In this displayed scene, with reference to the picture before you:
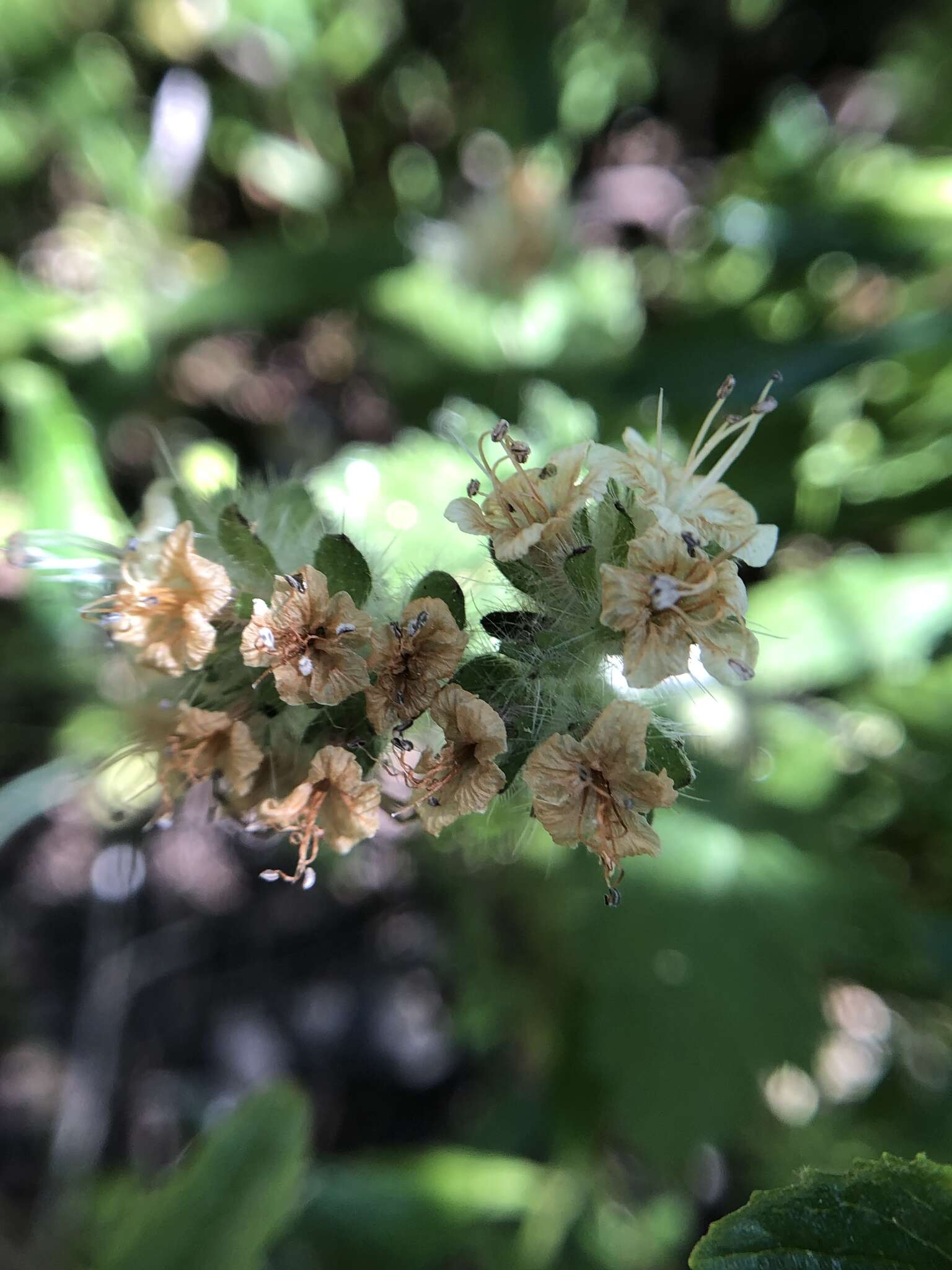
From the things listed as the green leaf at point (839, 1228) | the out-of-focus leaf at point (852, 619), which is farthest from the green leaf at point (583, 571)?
the out-of-focus leaf at point (852, 619)

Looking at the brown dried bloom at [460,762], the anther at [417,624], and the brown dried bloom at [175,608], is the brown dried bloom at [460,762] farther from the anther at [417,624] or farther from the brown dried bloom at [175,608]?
the brown dried bloom at [175,608]

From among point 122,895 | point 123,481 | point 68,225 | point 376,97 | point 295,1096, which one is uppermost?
point 376,97

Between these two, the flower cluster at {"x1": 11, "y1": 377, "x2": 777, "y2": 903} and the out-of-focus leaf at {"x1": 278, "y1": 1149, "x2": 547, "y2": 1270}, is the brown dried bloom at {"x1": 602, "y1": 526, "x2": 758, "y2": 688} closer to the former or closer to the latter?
the flower cluster at {"x1": 11, "y1": 377, "x2": 777, "y2": 903}

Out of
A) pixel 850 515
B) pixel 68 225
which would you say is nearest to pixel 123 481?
pixel 68 225

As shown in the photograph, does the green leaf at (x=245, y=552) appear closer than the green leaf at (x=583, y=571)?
No

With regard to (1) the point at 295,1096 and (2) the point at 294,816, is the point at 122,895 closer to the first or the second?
(1) the point at 295,1096

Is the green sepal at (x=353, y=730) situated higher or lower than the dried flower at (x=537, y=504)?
lower

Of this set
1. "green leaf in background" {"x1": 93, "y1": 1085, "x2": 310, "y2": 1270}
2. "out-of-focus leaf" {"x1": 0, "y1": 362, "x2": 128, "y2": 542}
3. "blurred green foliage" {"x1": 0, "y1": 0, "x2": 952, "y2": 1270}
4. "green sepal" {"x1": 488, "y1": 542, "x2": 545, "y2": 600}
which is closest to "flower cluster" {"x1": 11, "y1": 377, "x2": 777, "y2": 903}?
"green sepal" {"x1": 488, "y1": 542, "x2": 545, "y2": 600}
